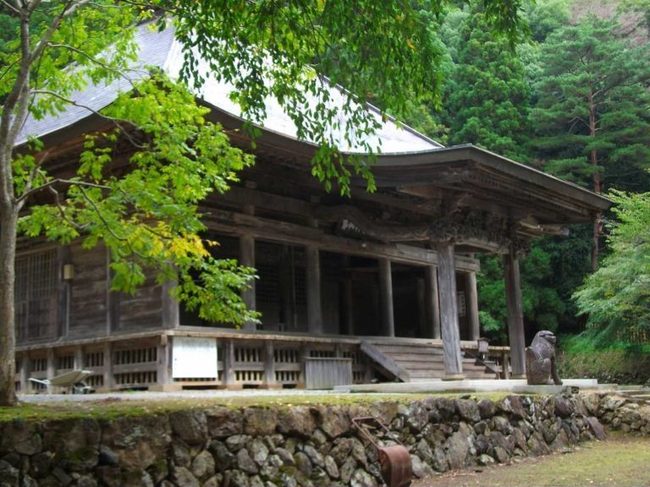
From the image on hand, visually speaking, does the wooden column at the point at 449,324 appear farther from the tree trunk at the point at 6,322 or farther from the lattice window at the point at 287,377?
the tree trunk at the point at 6,322

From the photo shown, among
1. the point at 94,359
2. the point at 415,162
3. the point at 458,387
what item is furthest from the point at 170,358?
the point at 415,162

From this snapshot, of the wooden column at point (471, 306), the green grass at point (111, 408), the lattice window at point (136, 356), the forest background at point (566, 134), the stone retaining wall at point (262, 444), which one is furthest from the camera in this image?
the forest background at point (566, 134)

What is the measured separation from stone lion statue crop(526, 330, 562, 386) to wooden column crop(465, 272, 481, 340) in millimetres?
7411

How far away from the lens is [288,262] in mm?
16281

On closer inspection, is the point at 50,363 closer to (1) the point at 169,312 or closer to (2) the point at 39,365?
(2) the point at 39,365

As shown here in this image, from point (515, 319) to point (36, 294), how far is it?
9.91 meters

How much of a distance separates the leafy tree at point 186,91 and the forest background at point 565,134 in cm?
2054

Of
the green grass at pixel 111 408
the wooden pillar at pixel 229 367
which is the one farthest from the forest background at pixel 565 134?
the green grass at pixel 111 408

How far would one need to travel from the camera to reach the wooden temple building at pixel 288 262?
38.9 ft

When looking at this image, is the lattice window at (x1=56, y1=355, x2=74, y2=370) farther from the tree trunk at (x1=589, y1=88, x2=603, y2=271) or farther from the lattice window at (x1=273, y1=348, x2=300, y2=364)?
the tree trunk at (x1=589, y1=88, x2=603, y2=271)

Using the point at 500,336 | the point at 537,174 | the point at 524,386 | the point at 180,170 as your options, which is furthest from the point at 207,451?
the point at 500,336

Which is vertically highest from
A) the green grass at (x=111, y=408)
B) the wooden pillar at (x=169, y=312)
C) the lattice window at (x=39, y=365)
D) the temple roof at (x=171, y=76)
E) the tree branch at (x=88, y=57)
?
the temple roof at (x=171, y=76)

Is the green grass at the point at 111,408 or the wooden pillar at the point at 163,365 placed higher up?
the wooden pillar at the point at 163,365

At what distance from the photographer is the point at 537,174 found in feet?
43.7
